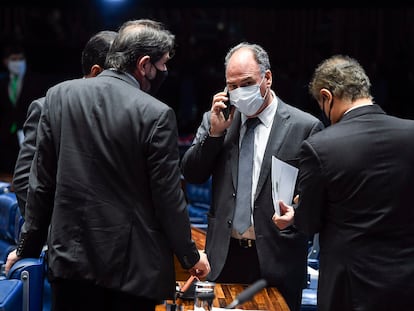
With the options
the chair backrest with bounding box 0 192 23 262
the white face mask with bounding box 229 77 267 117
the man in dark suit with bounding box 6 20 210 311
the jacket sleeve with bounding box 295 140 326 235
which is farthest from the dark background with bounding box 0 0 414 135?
the man in dark suit with bounding box 6 20 210 311

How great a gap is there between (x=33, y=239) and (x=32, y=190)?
0.17 metres

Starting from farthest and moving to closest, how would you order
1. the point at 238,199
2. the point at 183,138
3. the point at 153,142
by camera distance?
1. the point at 183,138
2. the point at 238,199
3. the point at 153,142

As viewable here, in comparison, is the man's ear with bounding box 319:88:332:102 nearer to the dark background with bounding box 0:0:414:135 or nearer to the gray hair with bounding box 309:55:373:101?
the gray hair with bounding box 309:55:373:101

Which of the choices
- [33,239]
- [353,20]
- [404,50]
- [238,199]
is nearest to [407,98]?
[404,50]

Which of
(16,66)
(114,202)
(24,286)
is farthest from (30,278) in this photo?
(16,66)

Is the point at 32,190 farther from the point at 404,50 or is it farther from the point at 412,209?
the point at 404,50

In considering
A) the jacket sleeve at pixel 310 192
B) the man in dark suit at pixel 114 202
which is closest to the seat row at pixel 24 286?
the man in dark suit at pixel 114 202

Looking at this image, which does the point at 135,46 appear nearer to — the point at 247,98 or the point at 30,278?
the point at 247,98

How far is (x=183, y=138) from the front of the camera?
29.8ft

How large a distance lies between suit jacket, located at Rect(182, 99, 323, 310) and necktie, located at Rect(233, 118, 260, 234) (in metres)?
0.02

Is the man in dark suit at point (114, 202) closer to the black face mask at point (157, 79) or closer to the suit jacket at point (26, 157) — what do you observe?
the black face mask at point (157, 79)

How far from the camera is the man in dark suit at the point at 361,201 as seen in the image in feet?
9.38

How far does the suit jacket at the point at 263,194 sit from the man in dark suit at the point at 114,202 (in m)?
0.60

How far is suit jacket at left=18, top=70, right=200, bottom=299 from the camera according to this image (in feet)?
8.74
